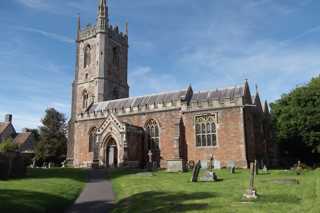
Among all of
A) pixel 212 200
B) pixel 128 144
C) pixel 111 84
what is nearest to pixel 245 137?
pixel 128 144

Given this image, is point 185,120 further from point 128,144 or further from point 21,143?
point 21,143

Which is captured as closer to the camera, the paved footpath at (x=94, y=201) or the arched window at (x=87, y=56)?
the paved footpath at (x=94, y=201)

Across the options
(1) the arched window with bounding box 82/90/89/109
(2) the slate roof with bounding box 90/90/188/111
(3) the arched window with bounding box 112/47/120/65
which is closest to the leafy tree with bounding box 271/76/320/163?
(2) the slate roof with bounding box 90/90/188/111

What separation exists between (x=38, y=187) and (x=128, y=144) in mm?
17425

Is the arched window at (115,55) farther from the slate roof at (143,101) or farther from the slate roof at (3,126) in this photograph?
the slate roof at (3,126)

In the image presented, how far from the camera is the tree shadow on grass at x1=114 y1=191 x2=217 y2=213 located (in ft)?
32.4

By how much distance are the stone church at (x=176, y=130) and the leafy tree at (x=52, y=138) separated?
6.61m

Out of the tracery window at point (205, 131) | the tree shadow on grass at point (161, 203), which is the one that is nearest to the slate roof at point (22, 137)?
the tracery window at point (205, 131)

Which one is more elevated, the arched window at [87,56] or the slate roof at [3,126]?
the arched window at [87,56]

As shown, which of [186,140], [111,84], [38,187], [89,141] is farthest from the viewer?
[111,84]

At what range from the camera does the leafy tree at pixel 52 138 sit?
161ft

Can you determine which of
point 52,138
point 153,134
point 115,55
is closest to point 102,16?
point 115,55

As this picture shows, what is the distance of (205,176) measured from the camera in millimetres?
18266

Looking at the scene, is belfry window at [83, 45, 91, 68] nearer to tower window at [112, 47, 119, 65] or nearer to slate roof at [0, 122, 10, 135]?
tower window at [112, 47, 119, 65]
